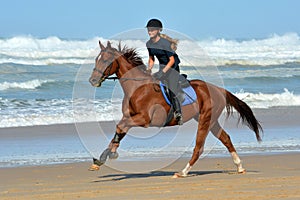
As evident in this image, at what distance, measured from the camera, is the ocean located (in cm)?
1822

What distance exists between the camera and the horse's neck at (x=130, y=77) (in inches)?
376

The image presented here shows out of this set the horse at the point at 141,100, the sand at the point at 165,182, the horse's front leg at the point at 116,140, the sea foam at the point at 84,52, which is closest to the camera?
the sand at the point at 165,182

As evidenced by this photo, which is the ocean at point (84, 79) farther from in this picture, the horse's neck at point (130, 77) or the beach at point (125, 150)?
the horse's neck at point (130, 77)

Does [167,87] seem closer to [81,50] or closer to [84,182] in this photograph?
[84,182]

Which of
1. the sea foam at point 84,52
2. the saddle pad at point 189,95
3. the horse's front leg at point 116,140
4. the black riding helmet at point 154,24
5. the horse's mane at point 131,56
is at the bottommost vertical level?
the sea foam at point 84,52

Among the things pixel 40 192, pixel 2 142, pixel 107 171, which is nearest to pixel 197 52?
pixel 2 142

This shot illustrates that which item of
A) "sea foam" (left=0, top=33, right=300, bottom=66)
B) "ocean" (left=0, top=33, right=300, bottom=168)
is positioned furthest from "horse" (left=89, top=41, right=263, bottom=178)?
"sea foam" (left=0, top=33, right=300, bottom=66)

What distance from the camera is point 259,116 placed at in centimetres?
1883

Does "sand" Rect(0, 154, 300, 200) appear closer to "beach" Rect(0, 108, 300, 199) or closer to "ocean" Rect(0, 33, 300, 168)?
"beach" Rect(0, 108, 300, 199)

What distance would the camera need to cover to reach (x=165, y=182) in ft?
29.8

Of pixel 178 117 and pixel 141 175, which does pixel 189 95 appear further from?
pixel 141 175

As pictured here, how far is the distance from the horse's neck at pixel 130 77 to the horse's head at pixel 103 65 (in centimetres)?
12

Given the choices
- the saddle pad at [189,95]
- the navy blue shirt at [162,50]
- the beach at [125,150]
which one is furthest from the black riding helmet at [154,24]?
the beach at [125,150]

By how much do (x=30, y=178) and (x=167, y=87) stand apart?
2.35 meters
